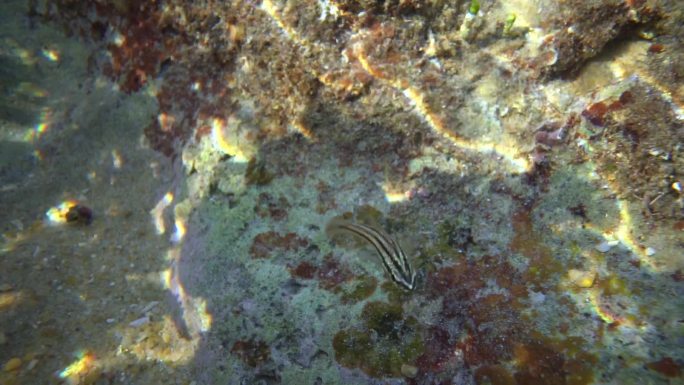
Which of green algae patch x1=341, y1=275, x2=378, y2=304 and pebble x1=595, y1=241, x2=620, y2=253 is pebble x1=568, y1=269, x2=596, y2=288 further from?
green algae patch x1=341, y1=275, x2=378, y2=304

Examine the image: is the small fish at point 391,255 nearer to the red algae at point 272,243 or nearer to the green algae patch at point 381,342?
the green algae patch at point 381,342

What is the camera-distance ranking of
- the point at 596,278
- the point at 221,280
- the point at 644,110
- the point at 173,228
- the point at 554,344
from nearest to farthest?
the point at 554,344 → the point at 596,278 → the point at 644,110 → the point at 221,280 → the point at 173,228

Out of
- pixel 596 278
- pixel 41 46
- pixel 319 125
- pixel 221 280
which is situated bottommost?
pixel 221 280

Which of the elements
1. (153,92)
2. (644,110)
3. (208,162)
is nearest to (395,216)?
(208,162)

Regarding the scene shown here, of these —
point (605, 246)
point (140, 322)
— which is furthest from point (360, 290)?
point (140, 322)

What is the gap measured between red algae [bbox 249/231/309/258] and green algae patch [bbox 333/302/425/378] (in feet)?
2.30

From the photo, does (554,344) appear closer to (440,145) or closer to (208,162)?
(440,145)

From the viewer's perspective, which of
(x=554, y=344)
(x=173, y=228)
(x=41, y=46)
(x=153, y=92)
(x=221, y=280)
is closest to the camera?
(x=554, y=344)

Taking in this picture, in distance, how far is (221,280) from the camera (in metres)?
2.81

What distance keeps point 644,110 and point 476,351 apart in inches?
78.6

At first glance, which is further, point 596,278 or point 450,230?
point 450,230

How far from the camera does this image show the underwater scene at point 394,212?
2377mm

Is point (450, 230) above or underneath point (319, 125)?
underneath

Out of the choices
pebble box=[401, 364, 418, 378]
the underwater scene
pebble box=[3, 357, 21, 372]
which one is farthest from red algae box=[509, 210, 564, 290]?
pebble box=[3, 357, 21, 372]
